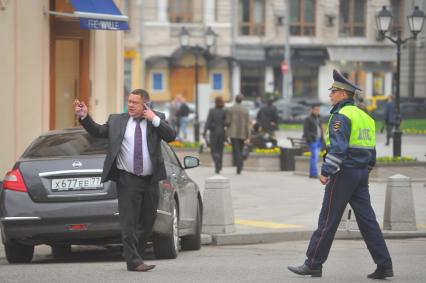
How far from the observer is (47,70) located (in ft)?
67.1

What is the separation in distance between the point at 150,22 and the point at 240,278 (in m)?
60.0

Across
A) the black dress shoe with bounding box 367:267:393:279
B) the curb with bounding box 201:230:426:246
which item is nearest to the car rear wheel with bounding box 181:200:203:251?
the curb with bounding box 201:230:426:246

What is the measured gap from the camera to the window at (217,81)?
2822 inches

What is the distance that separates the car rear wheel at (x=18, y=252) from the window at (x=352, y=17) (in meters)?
62.5

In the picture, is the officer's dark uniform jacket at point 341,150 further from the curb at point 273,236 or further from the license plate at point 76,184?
the curb at point 273,236

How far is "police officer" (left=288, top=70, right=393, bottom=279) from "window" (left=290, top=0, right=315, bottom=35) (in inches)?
2503

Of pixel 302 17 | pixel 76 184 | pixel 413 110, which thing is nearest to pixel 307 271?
pixel 76 184

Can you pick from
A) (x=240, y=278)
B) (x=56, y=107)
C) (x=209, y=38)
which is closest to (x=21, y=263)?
(x=240, y=278)

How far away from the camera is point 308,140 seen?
2545 centimetres

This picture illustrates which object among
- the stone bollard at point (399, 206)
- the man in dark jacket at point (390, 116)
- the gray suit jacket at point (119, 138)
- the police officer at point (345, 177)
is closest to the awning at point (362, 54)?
the man in dark jacket at point (390, 116)

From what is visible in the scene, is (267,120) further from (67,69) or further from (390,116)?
(67,69)

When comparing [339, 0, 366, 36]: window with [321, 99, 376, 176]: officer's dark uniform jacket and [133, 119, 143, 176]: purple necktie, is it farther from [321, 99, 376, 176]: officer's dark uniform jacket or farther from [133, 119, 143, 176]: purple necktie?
[321, 99, 376, 176]: officer's dark uniform jacket

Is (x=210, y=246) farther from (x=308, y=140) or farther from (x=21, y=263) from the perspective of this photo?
(x=308, y=140)

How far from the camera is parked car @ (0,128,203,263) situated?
11.5 metres
